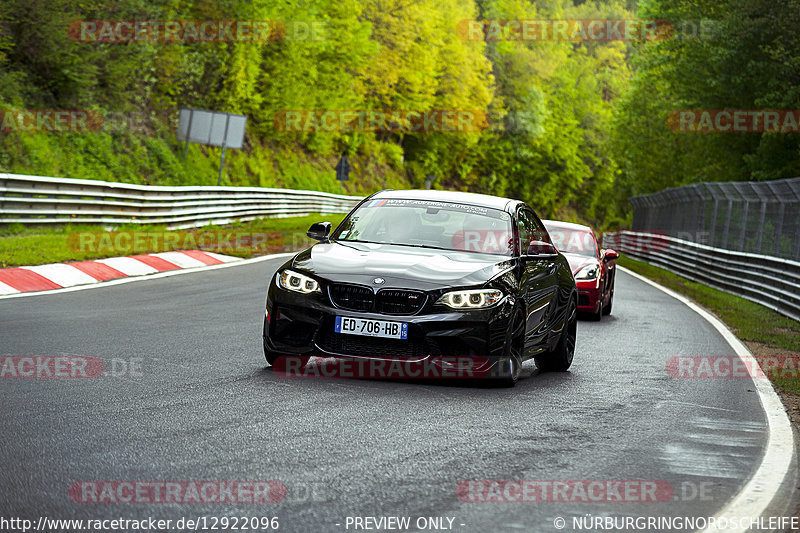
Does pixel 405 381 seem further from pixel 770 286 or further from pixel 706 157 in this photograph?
pixel 706 157

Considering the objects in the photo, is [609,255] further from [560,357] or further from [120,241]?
[120,241]

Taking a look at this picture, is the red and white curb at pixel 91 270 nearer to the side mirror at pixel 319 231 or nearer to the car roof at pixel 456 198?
the side mirror at pixel 319 231

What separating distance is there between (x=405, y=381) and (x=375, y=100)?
188 ft

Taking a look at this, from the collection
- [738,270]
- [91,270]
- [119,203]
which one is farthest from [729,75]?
[91,270]

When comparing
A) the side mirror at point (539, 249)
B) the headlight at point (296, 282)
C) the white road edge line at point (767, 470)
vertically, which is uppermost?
the side mirror at point (539, 249)

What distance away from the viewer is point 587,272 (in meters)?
15.2

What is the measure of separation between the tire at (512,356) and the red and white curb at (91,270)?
7.26 metres

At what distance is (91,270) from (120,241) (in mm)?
4475

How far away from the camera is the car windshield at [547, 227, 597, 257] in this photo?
1608 cm

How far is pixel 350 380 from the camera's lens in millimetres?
8109

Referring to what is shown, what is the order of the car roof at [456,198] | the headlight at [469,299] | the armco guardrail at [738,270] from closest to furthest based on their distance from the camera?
the headlight at [469,299] → the car roof at [456,198] → the armco guardrail at [738,270]

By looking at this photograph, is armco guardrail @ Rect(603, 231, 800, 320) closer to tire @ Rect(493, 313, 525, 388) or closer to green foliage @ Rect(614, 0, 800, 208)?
green foliage @ Rect(614, 0, 800, 208)

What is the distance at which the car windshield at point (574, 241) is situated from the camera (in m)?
16.1

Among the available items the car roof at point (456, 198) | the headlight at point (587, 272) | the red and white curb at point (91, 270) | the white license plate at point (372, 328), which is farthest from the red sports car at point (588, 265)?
the white license plate at point (372, 328)
